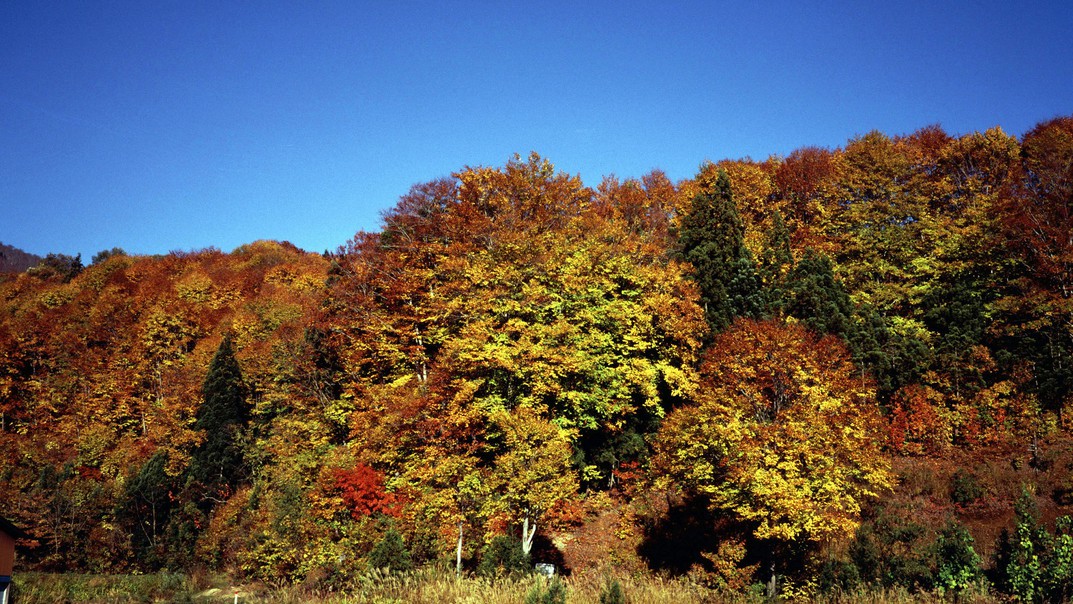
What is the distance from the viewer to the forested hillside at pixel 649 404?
19.8 meters

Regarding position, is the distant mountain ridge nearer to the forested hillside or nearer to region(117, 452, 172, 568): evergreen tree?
the forested hillside

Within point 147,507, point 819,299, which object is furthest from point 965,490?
point 147,507

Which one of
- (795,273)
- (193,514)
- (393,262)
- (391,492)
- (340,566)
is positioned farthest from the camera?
(193,514)

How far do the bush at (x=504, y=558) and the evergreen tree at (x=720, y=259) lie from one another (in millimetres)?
14806

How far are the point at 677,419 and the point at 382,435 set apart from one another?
38.7ft

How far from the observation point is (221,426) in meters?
40.6

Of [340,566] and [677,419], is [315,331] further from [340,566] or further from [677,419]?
[677,419]

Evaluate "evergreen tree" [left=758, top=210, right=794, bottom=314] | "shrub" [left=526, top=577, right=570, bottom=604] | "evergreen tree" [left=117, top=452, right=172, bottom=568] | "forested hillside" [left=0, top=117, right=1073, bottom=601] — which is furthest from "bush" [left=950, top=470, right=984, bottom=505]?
"evergreen tree" [left=117, top=452, right=172, bottom=568]

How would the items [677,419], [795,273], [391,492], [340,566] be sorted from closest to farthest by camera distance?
[677,419]
[340,566]
[391,492]
[795,273]

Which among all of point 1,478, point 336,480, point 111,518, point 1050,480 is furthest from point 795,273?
point 1,478

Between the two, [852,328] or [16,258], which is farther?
[16,258]

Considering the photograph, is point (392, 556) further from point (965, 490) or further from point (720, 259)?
point (720, 259)

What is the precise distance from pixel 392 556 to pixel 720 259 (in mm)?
21328

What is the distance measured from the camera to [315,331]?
35.2 meters
